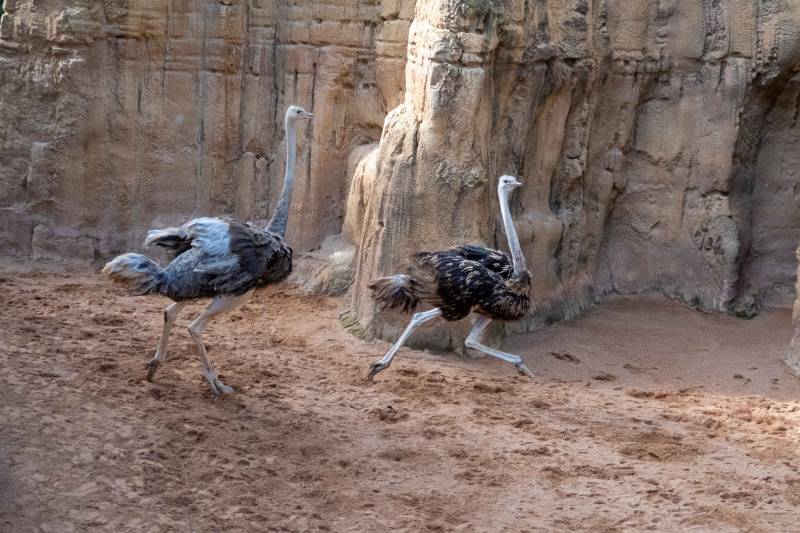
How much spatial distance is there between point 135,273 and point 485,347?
101 inches

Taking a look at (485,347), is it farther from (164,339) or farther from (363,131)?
(363,131)

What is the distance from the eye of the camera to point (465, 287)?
8.25 meters

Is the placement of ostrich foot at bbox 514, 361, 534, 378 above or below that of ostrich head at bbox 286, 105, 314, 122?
below

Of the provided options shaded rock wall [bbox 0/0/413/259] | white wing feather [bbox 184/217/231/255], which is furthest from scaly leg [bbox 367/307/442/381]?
shaded rock wall [bbox 0/0/413/259]

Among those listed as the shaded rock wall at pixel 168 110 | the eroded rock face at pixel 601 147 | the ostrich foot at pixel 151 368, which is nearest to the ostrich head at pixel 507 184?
the eroded rock face at pixel 601 147

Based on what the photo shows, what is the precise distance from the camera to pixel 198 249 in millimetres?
7359

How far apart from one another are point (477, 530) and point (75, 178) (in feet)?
19.4

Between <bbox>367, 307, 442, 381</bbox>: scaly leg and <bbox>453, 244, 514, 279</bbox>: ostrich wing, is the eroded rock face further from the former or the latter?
<bbox>367, 307, 442, 381</bbox>: scaly leg

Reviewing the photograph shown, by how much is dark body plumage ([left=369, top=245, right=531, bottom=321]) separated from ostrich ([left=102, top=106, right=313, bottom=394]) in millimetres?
1070

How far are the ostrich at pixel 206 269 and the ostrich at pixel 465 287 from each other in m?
1.08

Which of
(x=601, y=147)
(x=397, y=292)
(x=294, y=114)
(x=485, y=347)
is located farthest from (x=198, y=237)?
(x=601, y=147)

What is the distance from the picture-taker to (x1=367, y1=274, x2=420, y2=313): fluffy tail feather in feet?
27.5

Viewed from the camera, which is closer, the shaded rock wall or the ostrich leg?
the ostrich leg

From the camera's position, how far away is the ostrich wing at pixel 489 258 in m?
8.42
